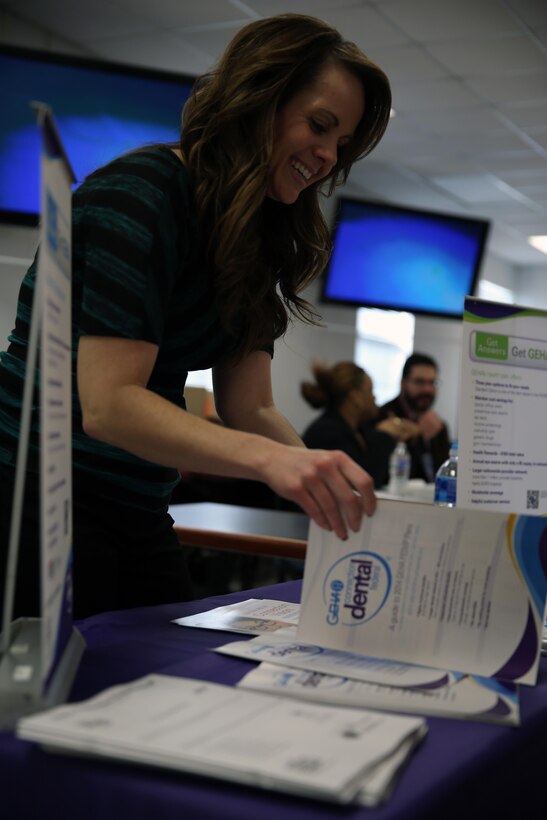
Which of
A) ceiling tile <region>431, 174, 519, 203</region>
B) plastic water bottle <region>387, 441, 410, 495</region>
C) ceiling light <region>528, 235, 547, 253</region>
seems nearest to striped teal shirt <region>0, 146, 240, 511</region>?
plastic water bottle <region>387, 441, 410, 495</region>

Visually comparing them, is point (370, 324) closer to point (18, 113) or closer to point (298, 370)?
point (298, 370)

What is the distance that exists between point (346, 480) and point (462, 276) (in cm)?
552

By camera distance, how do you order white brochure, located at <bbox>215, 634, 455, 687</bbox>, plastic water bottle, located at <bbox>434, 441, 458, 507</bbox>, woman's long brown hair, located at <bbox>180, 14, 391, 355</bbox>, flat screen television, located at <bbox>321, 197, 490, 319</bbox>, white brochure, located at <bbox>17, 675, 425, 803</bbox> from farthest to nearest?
flat screen television, located at <bbox>321, 197, 490, 319</bbox>, plastic water bottle, located at <bbox>434, 441, 458, 507</bbox>, woman's long brown hair, located at <bbox>180, 14, 391, 355</bbox>, white brochure, located at <bbox>215, 634, 455, 687</bbox>, white brochure, located at <bbox>17, 675, 425, 803</bbox>

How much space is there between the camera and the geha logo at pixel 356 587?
38.8 inches

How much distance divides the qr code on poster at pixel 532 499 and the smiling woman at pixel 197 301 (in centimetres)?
36

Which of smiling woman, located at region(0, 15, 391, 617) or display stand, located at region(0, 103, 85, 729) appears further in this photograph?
smiling woman, located at region(0, 15, 391, 617)

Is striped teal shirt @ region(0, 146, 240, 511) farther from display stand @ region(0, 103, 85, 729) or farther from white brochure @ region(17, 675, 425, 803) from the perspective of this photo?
white brochure @ region(17, 675, 425, 803)

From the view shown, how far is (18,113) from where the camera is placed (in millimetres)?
3678

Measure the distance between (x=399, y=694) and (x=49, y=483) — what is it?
0.38m

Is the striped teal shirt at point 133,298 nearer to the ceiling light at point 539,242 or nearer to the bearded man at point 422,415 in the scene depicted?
the bearded man at point 422,415

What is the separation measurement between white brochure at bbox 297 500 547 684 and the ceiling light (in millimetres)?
8301

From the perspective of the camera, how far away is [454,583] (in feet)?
3.21

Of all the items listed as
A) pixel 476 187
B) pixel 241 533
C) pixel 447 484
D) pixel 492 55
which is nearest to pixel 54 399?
pixel 447 484

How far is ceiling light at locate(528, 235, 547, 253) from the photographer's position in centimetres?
887
